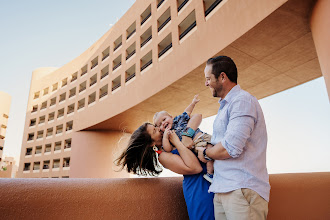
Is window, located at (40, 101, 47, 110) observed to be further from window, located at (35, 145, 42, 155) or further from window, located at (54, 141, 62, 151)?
window, located at (54, 141, 62, 151)

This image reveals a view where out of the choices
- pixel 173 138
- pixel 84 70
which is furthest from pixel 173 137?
pixel 84 70

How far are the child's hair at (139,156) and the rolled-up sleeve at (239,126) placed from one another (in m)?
0.95

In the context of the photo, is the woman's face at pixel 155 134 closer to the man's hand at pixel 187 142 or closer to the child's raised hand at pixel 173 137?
the child's raised hand at pixel 173 137

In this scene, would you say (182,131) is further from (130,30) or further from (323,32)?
(130,30)

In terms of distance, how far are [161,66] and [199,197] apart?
1121 centimetres

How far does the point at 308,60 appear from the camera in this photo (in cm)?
935

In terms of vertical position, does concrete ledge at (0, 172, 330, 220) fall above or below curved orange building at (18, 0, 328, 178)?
below

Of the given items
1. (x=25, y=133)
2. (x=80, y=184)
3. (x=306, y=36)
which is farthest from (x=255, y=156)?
(x=25, y=133)

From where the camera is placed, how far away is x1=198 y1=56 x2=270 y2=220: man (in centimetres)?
138

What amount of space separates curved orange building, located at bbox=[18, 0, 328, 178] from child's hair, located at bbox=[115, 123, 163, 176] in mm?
170

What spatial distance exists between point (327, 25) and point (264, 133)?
5858mm

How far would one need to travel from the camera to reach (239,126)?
1.41 meters

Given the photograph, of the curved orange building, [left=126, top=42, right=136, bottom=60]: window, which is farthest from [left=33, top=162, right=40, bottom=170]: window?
[left=126, top=42, right=136, bottom=60]: window

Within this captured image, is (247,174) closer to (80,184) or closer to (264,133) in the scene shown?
(264,133)
